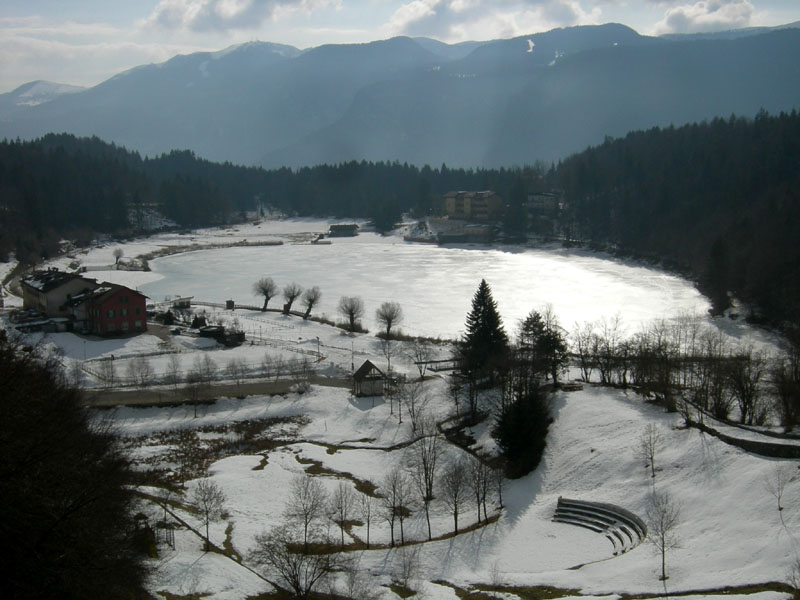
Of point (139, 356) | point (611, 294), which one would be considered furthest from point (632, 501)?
point (611, 294)

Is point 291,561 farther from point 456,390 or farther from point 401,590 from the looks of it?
point 456,390

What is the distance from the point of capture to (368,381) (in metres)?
28.6

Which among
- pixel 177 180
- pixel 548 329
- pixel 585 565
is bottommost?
pixel 585 565

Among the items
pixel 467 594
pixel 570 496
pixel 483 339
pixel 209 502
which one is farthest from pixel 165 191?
pixel 467 594

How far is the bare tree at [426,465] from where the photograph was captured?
757 inches

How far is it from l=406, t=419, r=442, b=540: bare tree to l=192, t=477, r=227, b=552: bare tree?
5035 mm

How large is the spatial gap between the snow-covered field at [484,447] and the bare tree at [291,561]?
0.43 metres

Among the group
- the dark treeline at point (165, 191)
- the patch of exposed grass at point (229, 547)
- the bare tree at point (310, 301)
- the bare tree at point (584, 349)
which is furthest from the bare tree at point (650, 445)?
the dark treeline at point (165, 191)

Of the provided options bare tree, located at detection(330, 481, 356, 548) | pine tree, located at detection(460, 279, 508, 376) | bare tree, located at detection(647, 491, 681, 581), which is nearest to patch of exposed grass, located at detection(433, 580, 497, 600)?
bare tree, located at detection(647, 491, 681, 581)

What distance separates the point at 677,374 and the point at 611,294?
24403 millimetres

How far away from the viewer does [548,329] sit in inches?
1079

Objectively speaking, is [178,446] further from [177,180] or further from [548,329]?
[177,180]

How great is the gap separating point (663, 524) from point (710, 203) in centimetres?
6144

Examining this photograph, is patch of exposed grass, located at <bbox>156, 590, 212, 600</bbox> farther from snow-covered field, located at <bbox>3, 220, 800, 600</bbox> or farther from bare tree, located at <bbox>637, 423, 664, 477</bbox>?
bare tree, located at <bbox>637, 423, 664, 477</bbox>
